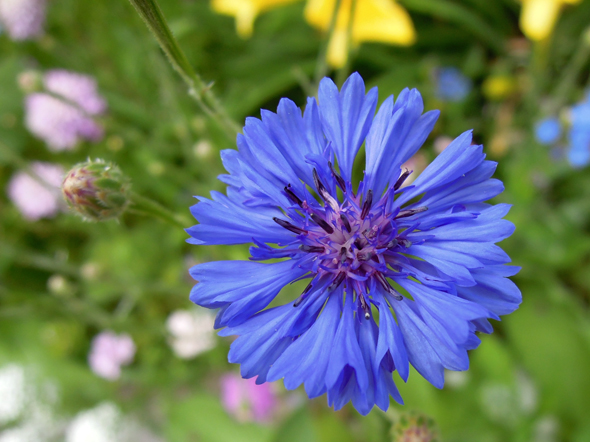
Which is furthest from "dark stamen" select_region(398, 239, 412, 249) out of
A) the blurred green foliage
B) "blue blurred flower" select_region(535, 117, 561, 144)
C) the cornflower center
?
"blue blurred flower" select_region(535, 117, 561, 144)

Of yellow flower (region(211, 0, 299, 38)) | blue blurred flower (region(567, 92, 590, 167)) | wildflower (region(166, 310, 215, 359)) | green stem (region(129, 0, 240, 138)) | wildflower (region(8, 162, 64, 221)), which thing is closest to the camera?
green stem (region(129, 0, 240, 138))

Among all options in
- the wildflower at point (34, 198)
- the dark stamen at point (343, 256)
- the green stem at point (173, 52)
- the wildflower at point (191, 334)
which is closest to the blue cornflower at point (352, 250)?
the dark stamen at point (343, 256)

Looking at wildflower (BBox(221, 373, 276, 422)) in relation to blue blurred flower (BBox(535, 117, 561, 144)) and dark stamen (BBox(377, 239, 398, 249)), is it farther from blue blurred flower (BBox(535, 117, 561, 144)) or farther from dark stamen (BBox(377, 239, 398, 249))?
blue blurred flower (BBox(535, 117, 561, 144))

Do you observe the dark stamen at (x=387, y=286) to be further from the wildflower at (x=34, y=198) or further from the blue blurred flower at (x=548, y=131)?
the wildflower at (x=34, y=198)

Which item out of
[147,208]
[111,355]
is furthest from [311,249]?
[111,355]

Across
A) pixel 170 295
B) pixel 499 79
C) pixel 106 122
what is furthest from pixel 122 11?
Result: pixel 499 79

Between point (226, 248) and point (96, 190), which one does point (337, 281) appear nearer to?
point (96, 190)

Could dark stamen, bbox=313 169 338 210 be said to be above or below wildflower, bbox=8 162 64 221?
below
